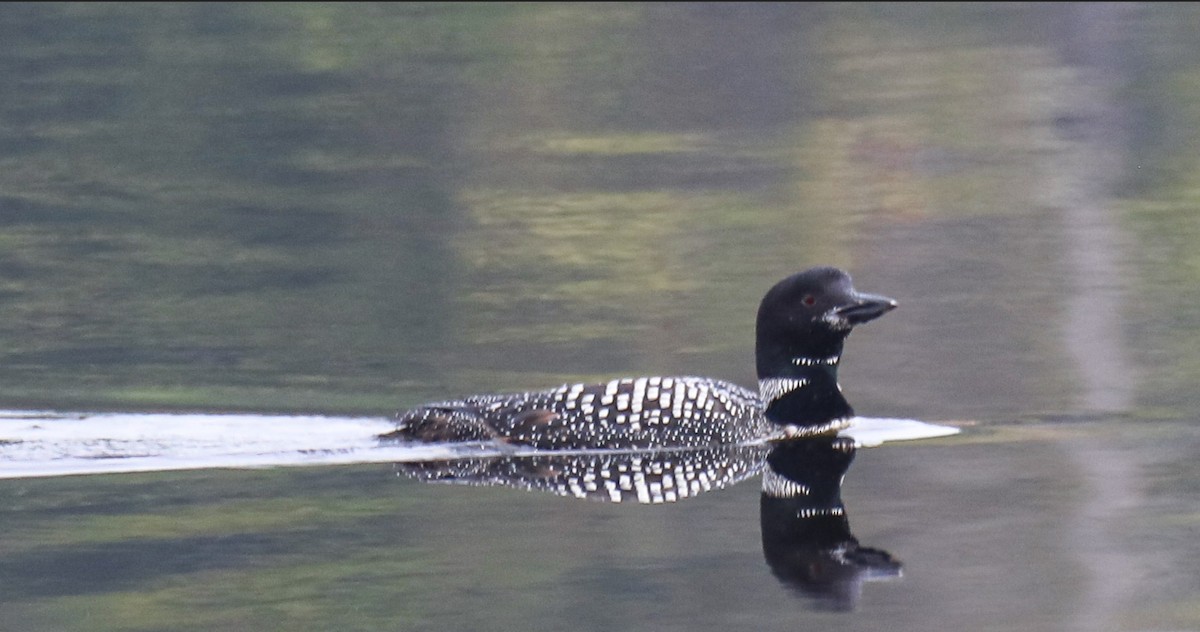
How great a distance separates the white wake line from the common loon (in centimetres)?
10

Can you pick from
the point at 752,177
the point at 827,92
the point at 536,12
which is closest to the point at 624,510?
the point at 752,177

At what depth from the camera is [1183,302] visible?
1137cm

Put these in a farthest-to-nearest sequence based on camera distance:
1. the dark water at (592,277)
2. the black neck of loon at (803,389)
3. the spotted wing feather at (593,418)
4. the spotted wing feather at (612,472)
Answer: the black neck of loon at (803,389)
the spotted wing feather at (593,418)
the spotted wing feather at (612,472)
the dark water at (592,277)

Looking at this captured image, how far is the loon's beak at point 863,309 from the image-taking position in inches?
354

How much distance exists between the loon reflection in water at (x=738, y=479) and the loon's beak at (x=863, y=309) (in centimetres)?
44

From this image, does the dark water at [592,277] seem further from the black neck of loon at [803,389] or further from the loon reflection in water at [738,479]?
the black neck of loon at [803,389]

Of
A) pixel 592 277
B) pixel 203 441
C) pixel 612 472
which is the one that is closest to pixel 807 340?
pixel 612 472

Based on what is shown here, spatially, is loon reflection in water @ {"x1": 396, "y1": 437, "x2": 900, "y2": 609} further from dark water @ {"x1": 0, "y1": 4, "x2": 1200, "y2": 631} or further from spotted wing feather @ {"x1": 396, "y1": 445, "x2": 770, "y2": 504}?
dark water @ {"x1": 0, "y1": 4, "x2": 1200, "y2": 631}

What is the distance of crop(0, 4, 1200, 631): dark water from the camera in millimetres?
7211

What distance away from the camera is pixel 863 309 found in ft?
29.7

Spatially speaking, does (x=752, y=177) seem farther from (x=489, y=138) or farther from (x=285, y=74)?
(x=285, y=74)

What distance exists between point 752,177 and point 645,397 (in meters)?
7.60

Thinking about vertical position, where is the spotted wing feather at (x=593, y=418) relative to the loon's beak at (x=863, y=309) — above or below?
below

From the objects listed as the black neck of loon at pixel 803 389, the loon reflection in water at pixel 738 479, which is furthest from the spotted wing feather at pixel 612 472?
the black neck of loon at pixel 803 389
